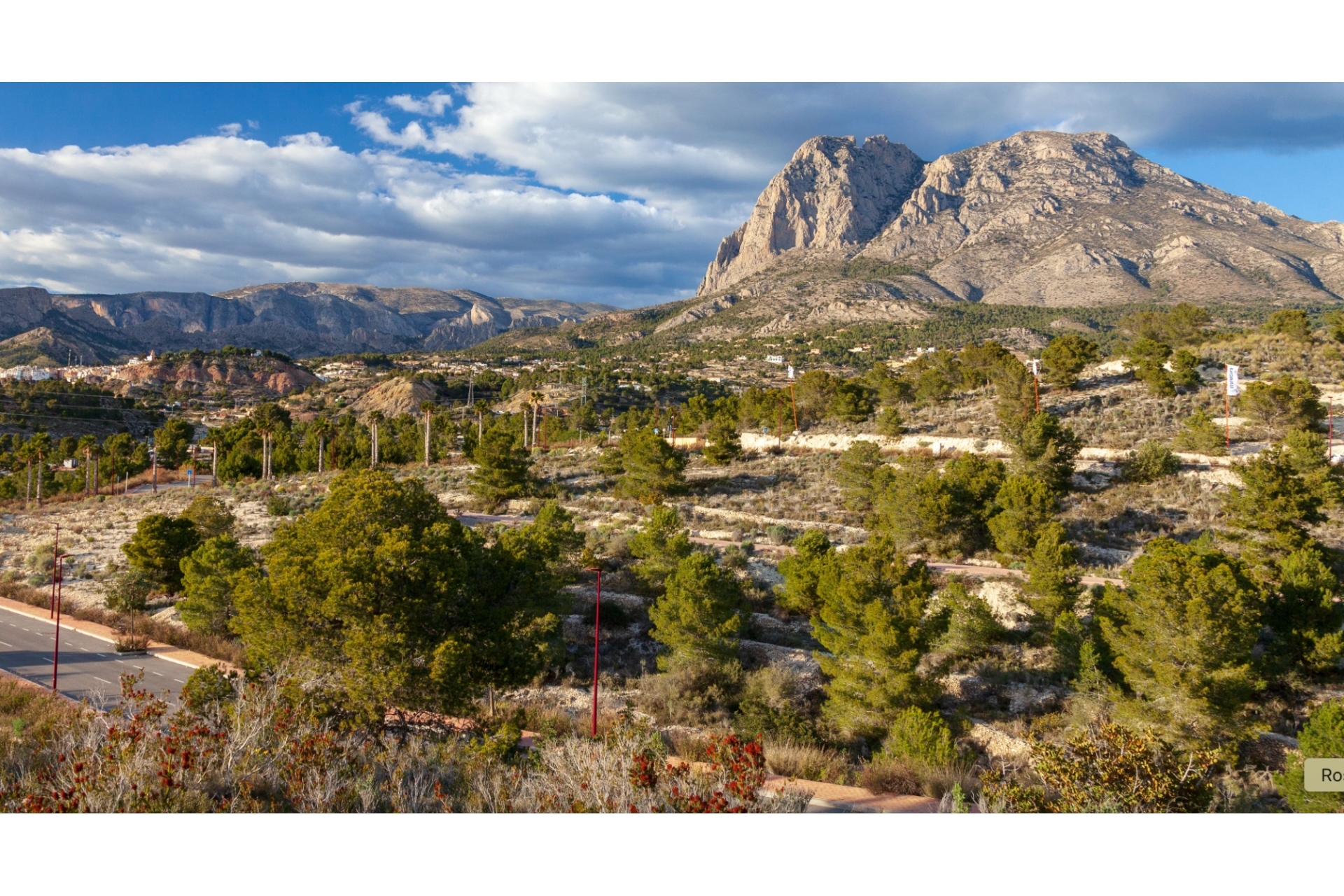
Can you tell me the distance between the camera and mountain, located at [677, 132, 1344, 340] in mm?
121625

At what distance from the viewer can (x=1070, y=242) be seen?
14300 centimetres

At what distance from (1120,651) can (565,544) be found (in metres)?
16.4

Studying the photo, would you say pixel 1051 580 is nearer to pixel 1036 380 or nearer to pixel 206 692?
pixel 206 692

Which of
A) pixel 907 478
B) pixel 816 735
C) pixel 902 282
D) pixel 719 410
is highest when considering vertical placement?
pixel 902 282

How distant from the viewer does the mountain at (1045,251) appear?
121625mm

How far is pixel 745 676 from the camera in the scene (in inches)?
690

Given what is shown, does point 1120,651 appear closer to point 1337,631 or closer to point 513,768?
point 1337,631

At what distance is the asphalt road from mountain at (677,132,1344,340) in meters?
122

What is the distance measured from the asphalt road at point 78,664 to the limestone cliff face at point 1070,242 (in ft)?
431

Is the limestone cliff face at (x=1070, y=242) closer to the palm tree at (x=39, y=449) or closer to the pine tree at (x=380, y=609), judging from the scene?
the palm tree at (x=39, y=449)

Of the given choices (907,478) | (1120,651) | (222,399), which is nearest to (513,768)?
(1120,651)

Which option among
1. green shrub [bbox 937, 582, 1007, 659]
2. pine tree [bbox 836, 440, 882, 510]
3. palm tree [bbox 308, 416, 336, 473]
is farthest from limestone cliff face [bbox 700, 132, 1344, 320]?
green shrub [bbox 937, 582, 1007, 659]

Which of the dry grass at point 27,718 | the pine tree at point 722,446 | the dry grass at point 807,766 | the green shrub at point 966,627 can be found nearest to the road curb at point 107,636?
the dry grass at point 27,718

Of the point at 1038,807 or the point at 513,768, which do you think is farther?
the point at 513,768
